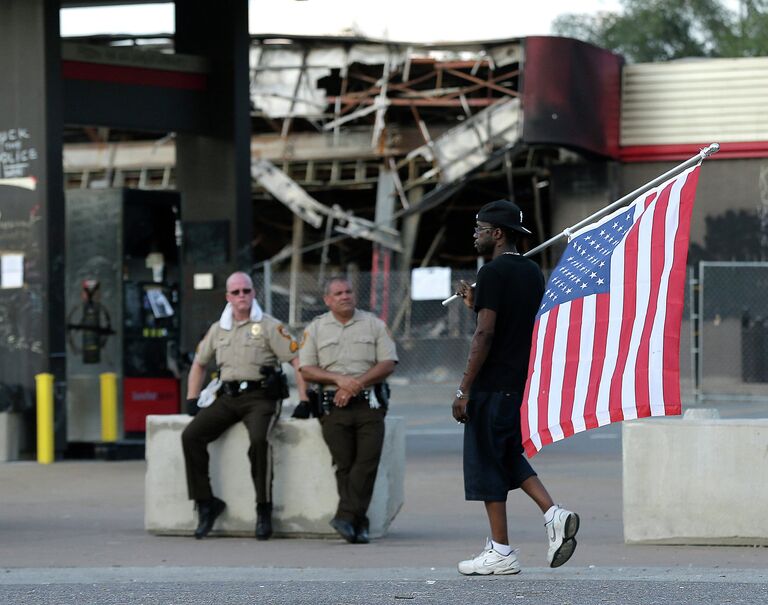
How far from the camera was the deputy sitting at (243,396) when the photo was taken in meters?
10.5

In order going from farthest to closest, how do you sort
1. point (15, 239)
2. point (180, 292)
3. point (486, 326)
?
point (180, 292), point (15, 239), point (486, 326)

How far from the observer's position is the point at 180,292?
1658 cm

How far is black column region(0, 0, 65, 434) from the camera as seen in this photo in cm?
→ 1515

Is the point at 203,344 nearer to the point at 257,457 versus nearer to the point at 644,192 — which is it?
the point at 257,457

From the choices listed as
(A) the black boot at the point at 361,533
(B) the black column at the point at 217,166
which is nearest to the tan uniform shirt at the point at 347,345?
(A) the black boot at the point at 361,533

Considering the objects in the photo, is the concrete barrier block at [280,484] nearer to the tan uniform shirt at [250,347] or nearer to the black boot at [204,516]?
the black boot at [204,516]

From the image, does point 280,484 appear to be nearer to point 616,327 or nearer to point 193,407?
point 193,407

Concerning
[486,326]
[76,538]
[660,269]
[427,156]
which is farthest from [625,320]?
[427,156]

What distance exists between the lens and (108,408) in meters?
15.8

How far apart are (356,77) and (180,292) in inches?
480

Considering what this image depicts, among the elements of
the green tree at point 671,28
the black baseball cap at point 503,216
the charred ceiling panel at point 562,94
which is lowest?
the black baseball cap at point 503,216

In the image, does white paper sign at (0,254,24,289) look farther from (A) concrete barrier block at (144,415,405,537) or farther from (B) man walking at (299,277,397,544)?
(B) man walking at (299,277,397,544)

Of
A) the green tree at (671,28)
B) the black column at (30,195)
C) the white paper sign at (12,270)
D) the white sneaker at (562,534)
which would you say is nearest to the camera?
the white sneaker at (562,534)

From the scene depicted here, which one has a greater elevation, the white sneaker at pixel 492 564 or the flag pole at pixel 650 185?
the flag pole at pixel 650 185
